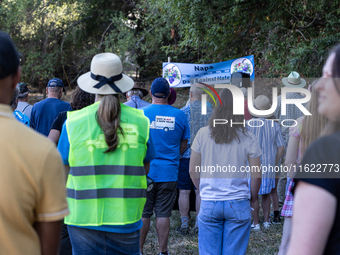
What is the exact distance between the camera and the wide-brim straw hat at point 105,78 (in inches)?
97.7

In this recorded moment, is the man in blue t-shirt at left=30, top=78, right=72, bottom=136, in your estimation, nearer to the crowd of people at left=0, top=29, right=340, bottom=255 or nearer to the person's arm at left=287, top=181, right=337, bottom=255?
the crowd of people at left=0, top=29, right=340, bottom=255

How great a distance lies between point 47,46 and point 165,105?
14.5 metres

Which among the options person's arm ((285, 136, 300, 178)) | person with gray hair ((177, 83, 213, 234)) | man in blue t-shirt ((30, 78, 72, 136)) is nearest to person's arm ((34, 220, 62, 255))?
person's arm ((285, 136, 300, 178))

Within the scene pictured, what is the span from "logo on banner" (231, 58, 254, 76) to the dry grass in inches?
115

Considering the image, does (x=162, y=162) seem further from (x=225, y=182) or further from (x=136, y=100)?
(x=136, y=100)

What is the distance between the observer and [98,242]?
2.31 meters

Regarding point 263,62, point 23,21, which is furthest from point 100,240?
point 23,21

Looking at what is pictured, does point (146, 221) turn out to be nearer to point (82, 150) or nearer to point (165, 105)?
point (165, 105)

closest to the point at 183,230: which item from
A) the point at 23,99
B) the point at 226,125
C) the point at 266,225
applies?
the point at 266,225

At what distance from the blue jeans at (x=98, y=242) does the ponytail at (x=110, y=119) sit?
0.54 metres

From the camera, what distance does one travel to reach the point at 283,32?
30.1ft

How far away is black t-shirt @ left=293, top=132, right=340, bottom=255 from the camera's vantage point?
1100 mm

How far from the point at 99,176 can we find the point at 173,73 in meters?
5.27

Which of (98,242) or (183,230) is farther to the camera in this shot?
(183,230)
